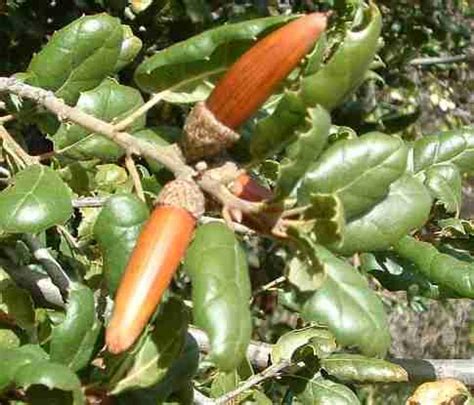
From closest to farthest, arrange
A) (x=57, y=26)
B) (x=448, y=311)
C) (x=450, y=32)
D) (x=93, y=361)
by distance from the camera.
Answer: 1. (x=93, y=361)
2. (x=57, y=26)
3. (x=450, y=32)
4. (x=448, y=311)

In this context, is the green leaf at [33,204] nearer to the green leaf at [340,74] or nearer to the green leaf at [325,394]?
the green leaf at [340,74]

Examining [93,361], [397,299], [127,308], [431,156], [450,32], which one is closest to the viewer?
[127,308]

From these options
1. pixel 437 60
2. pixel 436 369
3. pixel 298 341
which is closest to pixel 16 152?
pixel 298 341

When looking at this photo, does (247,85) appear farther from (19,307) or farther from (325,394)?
(325,394)

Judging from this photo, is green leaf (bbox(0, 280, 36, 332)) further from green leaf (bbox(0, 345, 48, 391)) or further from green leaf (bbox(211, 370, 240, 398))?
green leaf (bbox(211, 370, 240, 398))

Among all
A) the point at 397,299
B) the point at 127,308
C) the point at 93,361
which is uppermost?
the point at 127,308

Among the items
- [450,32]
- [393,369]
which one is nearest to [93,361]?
[393,369]

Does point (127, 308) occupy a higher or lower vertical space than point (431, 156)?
higher

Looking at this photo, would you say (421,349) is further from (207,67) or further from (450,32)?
(207,67)
